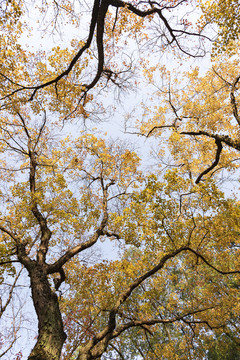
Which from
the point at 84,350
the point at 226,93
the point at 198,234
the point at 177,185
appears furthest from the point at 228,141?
the point at 84,350

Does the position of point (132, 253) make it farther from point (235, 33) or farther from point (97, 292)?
point (235, 33)

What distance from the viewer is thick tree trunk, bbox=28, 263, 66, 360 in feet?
11.7

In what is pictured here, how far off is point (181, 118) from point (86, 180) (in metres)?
5.19

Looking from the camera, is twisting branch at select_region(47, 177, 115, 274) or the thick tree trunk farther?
twisting branch at select_region(47, 177, 115, 274)

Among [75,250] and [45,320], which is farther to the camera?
[75,250]

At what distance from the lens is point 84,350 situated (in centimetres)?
454

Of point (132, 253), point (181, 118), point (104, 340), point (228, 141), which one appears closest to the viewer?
point (104, 340)

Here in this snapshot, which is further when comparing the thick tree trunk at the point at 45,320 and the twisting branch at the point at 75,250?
the twisting branch at the point at 75,250

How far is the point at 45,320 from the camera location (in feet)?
13.2

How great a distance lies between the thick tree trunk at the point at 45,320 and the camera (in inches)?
140

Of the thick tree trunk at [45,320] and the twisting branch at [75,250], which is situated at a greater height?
the twisting branch at [75,250]

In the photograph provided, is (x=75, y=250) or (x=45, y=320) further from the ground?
(x=75, y=250)

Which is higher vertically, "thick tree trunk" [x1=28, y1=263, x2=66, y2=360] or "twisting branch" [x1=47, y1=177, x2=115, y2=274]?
"twisting branch" [x1=47, y1=177, x2=115, y2=274]

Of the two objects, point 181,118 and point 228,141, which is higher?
point 181,118
